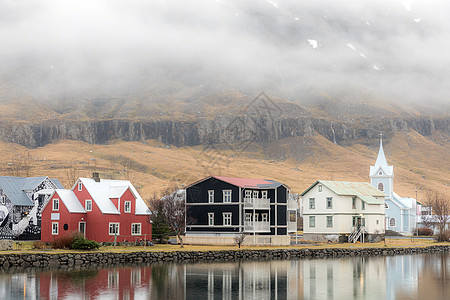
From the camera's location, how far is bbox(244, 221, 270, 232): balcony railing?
6625 cm

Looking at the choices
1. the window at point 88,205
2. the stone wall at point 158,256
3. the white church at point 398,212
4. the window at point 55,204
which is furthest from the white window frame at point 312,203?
the window at point 55,204

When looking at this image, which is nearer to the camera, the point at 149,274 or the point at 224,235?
the point at 149,274

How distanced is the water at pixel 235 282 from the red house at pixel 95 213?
12384 mm

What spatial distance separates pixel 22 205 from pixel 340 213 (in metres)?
38.1

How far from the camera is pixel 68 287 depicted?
3444cm

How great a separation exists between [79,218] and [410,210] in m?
66.5

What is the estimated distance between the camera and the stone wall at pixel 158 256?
4688cm

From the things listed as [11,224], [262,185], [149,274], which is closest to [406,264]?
[262,185]

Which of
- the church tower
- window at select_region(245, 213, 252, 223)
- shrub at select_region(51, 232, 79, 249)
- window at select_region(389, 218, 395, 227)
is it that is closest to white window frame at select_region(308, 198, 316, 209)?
window at select_region(245, 213, 252, 223)

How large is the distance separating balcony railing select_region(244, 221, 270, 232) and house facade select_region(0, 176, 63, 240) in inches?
891

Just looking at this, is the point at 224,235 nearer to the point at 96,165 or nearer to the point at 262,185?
the point at 262,185

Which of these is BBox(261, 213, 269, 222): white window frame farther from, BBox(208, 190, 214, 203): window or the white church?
the white church

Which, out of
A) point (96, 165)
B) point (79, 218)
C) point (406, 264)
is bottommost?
point (406, 264)

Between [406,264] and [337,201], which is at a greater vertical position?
[337,201]
